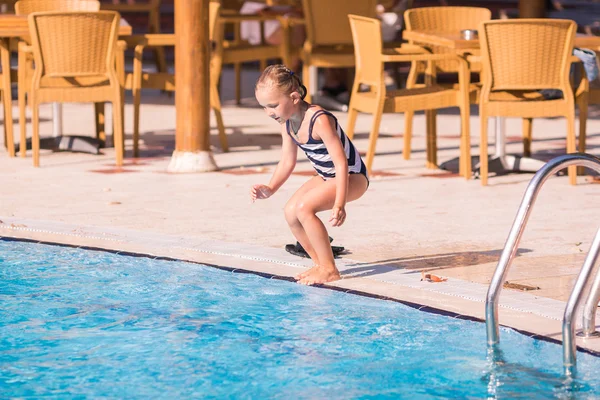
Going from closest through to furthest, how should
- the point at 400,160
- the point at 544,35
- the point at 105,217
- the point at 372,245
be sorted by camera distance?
the point at 372,245 < the point at 105,217 < the point at 544,35 < the point at 400,160

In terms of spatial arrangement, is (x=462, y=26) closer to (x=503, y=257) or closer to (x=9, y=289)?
(x=9, y=289)

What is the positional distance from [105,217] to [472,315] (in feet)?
9.18

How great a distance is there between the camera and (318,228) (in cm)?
502

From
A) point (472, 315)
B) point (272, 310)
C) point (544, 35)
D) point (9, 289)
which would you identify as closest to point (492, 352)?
point (472, 315)

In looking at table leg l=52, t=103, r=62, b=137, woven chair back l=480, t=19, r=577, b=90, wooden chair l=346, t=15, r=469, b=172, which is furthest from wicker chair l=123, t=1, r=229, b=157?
woven chair back l=480, t=19, r=577, b=90

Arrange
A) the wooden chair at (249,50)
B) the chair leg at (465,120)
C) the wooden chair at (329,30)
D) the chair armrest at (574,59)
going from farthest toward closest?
the wooden chair at (329,30)
the wooden chair at (249,50)
the chair leg at (465,120)
the chair armrest at (574,59)

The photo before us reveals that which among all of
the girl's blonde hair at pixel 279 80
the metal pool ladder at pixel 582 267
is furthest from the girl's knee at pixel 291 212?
the metal pool ladder at pixel 582 267

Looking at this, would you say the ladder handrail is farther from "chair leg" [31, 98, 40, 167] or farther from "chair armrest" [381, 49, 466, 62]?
"chair leg" [31, 98, 40, 167]

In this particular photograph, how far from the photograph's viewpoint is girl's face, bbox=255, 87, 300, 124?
4.85 metres

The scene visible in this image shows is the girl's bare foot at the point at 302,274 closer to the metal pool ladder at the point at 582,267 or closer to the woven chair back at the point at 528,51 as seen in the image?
the metal pool ladder at the point at 582,267

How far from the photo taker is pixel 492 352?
401 centimetres

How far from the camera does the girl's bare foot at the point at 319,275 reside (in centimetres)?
500

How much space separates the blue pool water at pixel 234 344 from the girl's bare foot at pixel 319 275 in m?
0.05

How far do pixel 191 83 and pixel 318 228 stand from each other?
11.4ft
